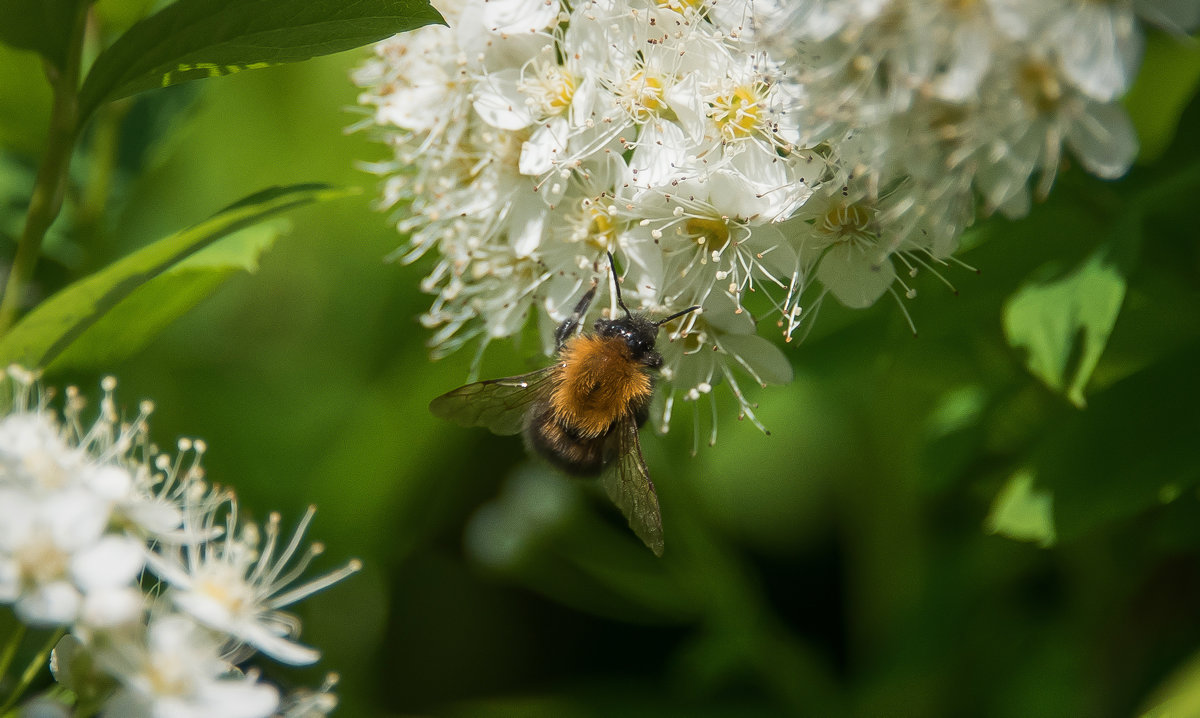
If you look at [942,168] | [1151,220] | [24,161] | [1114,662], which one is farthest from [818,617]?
[24,161]

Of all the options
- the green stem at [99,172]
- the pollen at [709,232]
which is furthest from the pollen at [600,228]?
the green stem at [99,172]

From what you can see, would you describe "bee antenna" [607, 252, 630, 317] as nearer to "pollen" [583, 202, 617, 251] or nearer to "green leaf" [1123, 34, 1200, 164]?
"pollen" [583, 202, 617, 251]

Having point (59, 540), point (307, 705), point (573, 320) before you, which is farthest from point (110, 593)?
point (573, 320)

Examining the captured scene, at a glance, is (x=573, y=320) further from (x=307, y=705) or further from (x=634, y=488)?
(x=307, y=705)

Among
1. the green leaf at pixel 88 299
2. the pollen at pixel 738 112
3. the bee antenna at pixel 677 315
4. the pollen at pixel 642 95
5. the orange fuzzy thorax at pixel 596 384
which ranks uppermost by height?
the green leaf at pixel 88 299

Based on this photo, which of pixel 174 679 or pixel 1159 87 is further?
pixel 1159 87

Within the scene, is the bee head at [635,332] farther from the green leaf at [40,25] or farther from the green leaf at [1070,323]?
the green leaf at [40,25]
